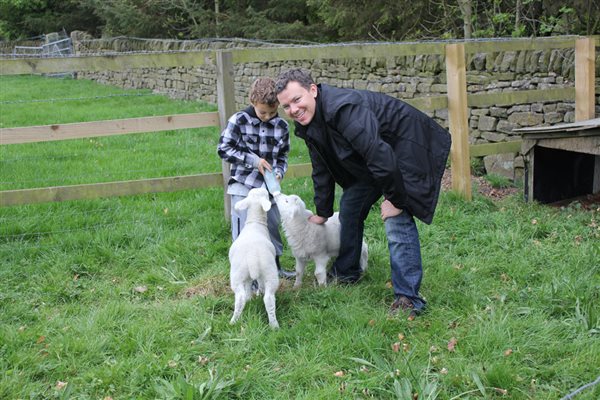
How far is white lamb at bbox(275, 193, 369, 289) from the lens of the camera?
182 inches

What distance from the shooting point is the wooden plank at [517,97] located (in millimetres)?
7273

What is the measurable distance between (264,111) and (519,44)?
4439 millimetres

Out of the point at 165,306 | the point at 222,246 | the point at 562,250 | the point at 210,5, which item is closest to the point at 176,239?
the point at 222,246

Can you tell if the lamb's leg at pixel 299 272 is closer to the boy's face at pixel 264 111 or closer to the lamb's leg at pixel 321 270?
the lamb's leg at pixel 321 270

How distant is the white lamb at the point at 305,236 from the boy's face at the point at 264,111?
58cm

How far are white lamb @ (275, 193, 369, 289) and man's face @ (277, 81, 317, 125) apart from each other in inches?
32.3

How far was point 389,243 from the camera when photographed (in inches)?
171

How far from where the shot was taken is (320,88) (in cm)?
410

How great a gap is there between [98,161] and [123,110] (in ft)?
17.7

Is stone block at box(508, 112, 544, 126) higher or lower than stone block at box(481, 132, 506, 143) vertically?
higher

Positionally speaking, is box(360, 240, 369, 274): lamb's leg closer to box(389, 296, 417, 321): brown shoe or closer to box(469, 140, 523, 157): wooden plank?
box(389, 296, 417, 321): brown shoe

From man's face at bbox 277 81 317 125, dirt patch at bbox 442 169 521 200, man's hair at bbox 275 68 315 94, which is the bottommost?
dirt patch at bbox 442 169 521 200

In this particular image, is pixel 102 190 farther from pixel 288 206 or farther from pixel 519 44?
pixel 519 44

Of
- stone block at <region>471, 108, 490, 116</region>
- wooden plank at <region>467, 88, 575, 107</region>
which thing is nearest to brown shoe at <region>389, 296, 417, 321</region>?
wooden plank at <region>467, 88, 575, 107</region>
